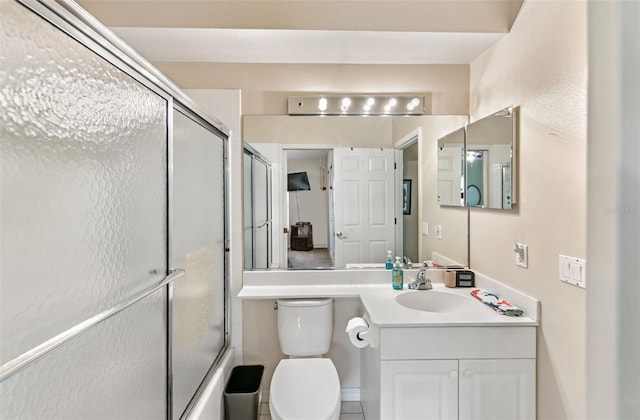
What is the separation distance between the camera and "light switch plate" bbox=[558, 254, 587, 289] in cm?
113

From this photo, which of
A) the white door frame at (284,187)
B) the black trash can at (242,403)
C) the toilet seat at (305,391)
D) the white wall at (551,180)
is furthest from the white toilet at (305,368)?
the white wall at (551,180)

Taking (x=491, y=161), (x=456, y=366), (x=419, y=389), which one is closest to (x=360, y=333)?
(x=419, y=389)

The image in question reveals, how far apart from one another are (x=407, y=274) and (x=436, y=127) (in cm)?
97

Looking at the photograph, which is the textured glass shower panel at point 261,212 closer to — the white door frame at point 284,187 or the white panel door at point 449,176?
the white door frame at point 284,187

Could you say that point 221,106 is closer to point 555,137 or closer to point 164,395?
point 164,395

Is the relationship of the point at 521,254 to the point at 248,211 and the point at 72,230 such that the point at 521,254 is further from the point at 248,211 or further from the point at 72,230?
the point at 72,230

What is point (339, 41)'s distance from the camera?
66.8 inches

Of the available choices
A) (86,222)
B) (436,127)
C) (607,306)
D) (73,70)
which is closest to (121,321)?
(86,222)

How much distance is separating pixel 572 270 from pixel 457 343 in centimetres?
54

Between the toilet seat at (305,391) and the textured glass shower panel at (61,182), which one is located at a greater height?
the textured glass shower panel at (61,182)

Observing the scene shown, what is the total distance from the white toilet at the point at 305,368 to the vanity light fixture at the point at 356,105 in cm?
118

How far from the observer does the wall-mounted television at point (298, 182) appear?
6.59 feet

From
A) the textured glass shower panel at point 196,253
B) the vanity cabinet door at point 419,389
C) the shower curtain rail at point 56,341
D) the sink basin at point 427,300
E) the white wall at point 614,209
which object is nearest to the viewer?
the white wall at point 614,209

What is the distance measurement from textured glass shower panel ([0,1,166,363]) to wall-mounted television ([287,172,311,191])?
3.58 feet
